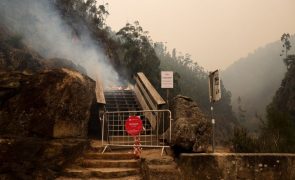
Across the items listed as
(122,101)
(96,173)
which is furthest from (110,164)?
(122,101)

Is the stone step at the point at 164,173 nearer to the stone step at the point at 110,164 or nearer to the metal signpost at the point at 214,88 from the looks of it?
the metal signpost at the point at 214,88

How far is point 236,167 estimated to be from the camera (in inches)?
276

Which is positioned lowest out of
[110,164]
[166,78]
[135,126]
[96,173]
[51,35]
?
[96,173]

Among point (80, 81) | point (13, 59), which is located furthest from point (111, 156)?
point (13, 59)

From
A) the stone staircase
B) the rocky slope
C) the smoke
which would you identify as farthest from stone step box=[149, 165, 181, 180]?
the smoke

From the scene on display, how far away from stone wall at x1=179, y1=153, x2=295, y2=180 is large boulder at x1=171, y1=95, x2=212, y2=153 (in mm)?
854

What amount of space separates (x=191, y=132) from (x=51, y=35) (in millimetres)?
27462

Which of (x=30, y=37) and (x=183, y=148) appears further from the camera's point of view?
(x=30, y=37)

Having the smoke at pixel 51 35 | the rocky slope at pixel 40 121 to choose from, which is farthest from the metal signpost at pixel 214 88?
the smoke at pixel 51 35

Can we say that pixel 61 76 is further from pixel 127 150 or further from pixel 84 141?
pixel 127 150

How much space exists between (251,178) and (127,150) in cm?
374

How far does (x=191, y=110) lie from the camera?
9195 mm

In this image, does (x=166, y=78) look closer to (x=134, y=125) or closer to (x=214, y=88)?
(x=134, y=125)

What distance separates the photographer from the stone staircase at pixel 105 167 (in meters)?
7.80
